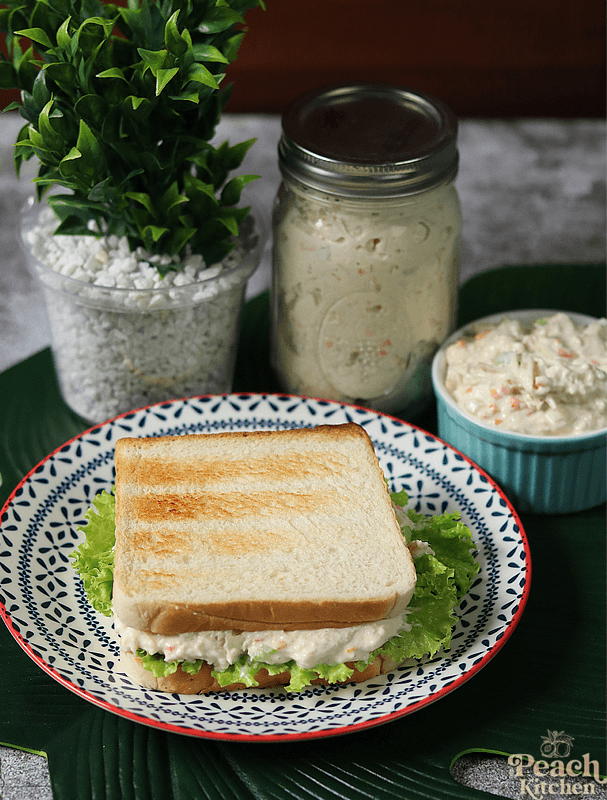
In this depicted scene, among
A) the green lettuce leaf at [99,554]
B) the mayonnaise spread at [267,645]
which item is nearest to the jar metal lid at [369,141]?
the green lettuce leaf at [99,554]

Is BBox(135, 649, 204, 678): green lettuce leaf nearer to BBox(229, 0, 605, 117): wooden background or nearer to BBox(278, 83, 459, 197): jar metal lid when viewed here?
BBox(278, 83, 459, 197): jar metal lid

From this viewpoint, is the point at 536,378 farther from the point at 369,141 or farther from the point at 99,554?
the point at 99,554

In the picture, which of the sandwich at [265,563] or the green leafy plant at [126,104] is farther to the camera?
the green leafy plant at [126,104]

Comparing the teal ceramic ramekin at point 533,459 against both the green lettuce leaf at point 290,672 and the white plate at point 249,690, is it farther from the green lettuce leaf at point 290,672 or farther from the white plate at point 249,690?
the green lettuce leaf at point 290,672

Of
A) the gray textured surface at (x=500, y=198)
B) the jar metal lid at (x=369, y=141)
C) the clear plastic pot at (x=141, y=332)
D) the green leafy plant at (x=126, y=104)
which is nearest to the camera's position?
the green leafy plant at (x=126, y=104)

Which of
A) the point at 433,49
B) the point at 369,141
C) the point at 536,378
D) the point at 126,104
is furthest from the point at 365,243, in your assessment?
the point at 433,49

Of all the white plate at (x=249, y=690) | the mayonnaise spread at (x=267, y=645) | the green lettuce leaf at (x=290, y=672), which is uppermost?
the mayonnaise spread at (x=267, y=645)
